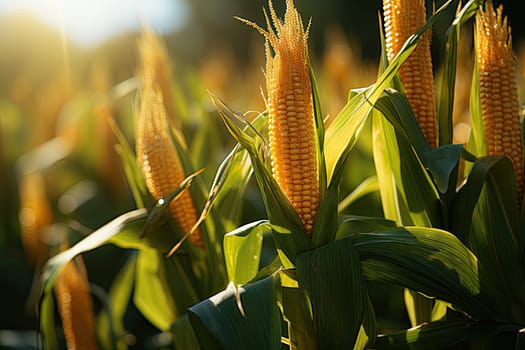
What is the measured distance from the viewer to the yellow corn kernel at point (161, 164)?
142cm

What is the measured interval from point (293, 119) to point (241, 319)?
1.11 feet

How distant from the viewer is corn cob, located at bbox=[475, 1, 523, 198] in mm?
1272

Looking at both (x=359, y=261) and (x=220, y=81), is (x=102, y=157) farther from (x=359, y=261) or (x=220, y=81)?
(x=359, y=261)

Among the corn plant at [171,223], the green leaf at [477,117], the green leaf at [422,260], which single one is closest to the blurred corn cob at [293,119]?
the green leaf at [422,260]

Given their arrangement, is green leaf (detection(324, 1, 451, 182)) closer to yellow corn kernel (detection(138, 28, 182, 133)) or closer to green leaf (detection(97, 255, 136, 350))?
green leaf (detection(97, 255, 136, 350))

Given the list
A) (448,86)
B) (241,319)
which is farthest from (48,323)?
(448,86)

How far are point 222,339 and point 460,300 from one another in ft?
1.34

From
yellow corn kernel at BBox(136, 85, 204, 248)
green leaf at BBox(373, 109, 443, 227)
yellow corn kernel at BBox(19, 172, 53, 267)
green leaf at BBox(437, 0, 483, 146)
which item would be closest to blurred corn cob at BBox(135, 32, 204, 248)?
yellow corn kernel at BBox(136, 85, 204, 248)

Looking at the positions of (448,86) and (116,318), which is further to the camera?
(116,318)

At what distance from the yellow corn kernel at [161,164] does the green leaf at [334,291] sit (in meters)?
0.39

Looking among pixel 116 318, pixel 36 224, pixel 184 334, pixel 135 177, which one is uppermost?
pixel 135 177

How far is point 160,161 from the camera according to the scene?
4.67 feet

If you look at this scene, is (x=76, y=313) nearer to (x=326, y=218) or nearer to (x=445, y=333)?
(x=326, y=218)

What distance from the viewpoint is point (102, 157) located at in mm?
3035
